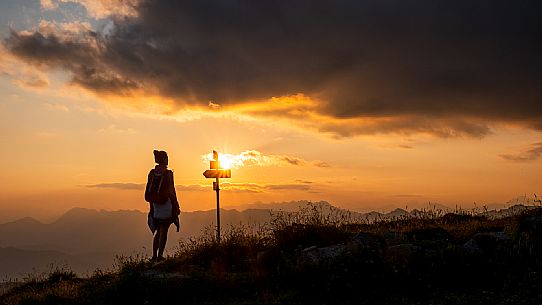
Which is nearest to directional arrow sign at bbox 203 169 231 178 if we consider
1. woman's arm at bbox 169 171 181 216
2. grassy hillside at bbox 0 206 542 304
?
woman's arm at bbox 169 171 181 216

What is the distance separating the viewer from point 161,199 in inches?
529

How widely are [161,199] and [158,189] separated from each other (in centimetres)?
29

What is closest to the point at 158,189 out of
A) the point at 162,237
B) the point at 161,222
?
the point at 161,222

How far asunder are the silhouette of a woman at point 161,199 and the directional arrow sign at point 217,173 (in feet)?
12.6

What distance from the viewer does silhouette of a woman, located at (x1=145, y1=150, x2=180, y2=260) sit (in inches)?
529

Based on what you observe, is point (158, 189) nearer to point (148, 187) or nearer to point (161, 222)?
point (148, 187)

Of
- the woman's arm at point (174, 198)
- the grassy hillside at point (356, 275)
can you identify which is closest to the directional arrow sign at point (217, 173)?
the woman's arm at point (174, 198)

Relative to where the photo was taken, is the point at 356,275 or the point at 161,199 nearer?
the point at 356,275

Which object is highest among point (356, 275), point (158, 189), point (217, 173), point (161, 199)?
point (217, 173)

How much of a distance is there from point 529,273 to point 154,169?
30.7 ft

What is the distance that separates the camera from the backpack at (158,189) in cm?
1339

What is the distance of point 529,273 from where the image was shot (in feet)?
29.3

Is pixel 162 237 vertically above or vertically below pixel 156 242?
above

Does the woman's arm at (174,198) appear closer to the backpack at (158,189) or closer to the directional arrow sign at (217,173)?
the backpack at (158,189)
